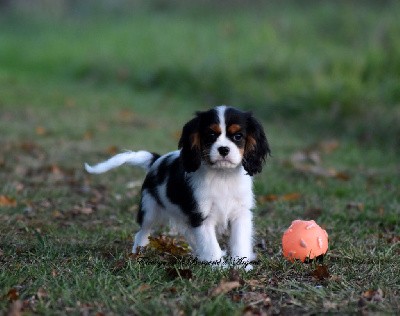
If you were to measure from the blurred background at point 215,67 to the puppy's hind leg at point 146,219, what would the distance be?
577 centimetres

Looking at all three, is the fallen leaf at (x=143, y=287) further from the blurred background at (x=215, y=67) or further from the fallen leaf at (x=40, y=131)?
the fallen leaf at (x=40, y=131)

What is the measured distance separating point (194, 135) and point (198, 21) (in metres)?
19.9

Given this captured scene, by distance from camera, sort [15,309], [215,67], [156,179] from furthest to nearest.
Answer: [215,67], [156,179], [15,309]

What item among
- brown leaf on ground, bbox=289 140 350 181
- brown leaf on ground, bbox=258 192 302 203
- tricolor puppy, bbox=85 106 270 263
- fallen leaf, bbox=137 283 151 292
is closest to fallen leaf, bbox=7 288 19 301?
fallen leaf, bbox=137 283 151 292

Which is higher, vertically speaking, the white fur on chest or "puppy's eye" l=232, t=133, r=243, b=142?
"puppy's eye" l=232, t=133, r=243, b=142

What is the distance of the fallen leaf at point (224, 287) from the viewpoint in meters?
3.95

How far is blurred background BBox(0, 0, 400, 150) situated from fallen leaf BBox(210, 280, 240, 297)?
22.1 feet

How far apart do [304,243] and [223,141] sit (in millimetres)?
829

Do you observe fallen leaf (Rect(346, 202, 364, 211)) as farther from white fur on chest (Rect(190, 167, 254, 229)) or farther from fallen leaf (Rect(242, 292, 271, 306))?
fallen leaf (Rect(242, 292, 271, 306))

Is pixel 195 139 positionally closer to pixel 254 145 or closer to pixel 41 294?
pixel 254 145

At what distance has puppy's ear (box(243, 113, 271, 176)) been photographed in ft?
16.0

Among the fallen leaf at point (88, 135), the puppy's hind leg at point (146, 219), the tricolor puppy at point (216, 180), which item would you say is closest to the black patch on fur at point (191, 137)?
the tricolor puppy at point (216, 180)

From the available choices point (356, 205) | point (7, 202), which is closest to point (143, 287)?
point (7, 202)

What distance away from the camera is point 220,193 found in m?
4.82
